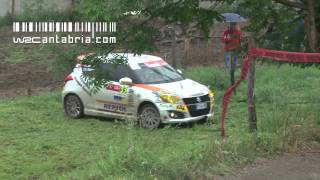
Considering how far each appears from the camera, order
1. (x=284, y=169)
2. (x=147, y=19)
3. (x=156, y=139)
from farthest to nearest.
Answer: (x=156, y=139) → (x=284, y=169) → (x=147, y=19)

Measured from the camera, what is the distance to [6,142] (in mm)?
13469

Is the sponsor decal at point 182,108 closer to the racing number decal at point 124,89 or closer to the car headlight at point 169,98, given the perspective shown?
the car headlight at point 169,98

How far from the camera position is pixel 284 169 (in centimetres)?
714

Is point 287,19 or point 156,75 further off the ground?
point 287,19

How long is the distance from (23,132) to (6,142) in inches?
50.5

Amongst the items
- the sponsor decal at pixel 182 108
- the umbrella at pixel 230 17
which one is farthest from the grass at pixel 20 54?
the umbrella at pixel 230 17

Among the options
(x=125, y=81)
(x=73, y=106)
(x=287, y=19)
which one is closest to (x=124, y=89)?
(x=125, y=81)

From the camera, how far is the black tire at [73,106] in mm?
16844

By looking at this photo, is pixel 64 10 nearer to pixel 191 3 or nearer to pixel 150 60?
pixel 150 60

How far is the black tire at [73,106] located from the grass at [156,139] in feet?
0.78

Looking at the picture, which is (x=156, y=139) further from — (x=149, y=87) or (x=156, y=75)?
(x=156, y=75)

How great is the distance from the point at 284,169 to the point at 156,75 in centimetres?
903

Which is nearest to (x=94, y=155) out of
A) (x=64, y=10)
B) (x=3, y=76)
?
(x=3, y=76)

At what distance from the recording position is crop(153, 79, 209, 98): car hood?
1524 centimetres
